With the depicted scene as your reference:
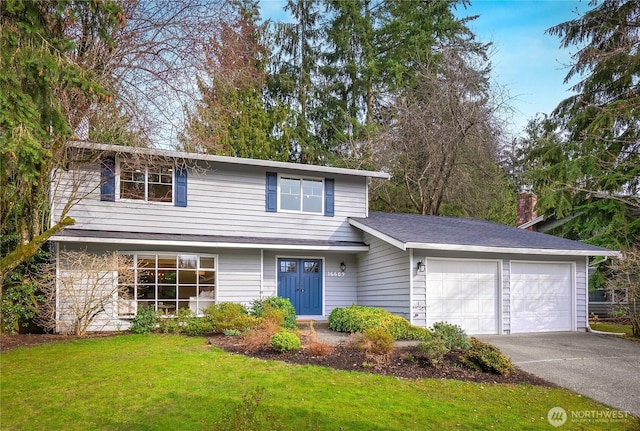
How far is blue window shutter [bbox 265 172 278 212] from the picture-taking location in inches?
510

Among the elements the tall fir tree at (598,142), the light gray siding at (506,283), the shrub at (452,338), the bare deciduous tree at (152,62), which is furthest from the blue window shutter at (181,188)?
the tall fir tree at (598,142)

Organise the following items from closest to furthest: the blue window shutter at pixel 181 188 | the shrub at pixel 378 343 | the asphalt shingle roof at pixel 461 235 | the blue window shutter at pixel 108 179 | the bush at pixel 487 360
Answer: the bush at pixel 487 360, the shrub at pixel 378 343, the asphalt shingle roof at pixel 461 235, the blue window shutter at pixel 108 179, the blue window shutter at pixel 181 188

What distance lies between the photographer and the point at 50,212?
1068 centimetres

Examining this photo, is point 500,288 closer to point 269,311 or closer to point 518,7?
point 269,311

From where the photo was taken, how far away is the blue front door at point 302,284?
13203 millimetres

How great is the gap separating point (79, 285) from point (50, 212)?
6.96ft

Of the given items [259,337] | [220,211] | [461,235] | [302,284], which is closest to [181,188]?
[220,211]

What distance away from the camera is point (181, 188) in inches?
474

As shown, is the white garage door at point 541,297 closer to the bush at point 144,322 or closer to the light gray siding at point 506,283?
the light gray siding at point 506,283

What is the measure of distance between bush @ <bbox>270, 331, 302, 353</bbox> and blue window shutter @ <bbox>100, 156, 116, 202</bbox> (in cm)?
636

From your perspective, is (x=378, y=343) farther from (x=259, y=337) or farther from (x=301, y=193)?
(x=301, y=193)

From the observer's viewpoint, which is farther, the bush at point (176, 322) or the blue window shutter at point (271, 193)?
the blue window shutter at point (271, 193)

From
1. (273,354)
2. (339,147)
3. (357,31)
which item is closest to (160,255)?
(273,354)

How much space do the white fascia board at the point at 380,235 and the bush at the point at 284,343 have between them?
144 inches
